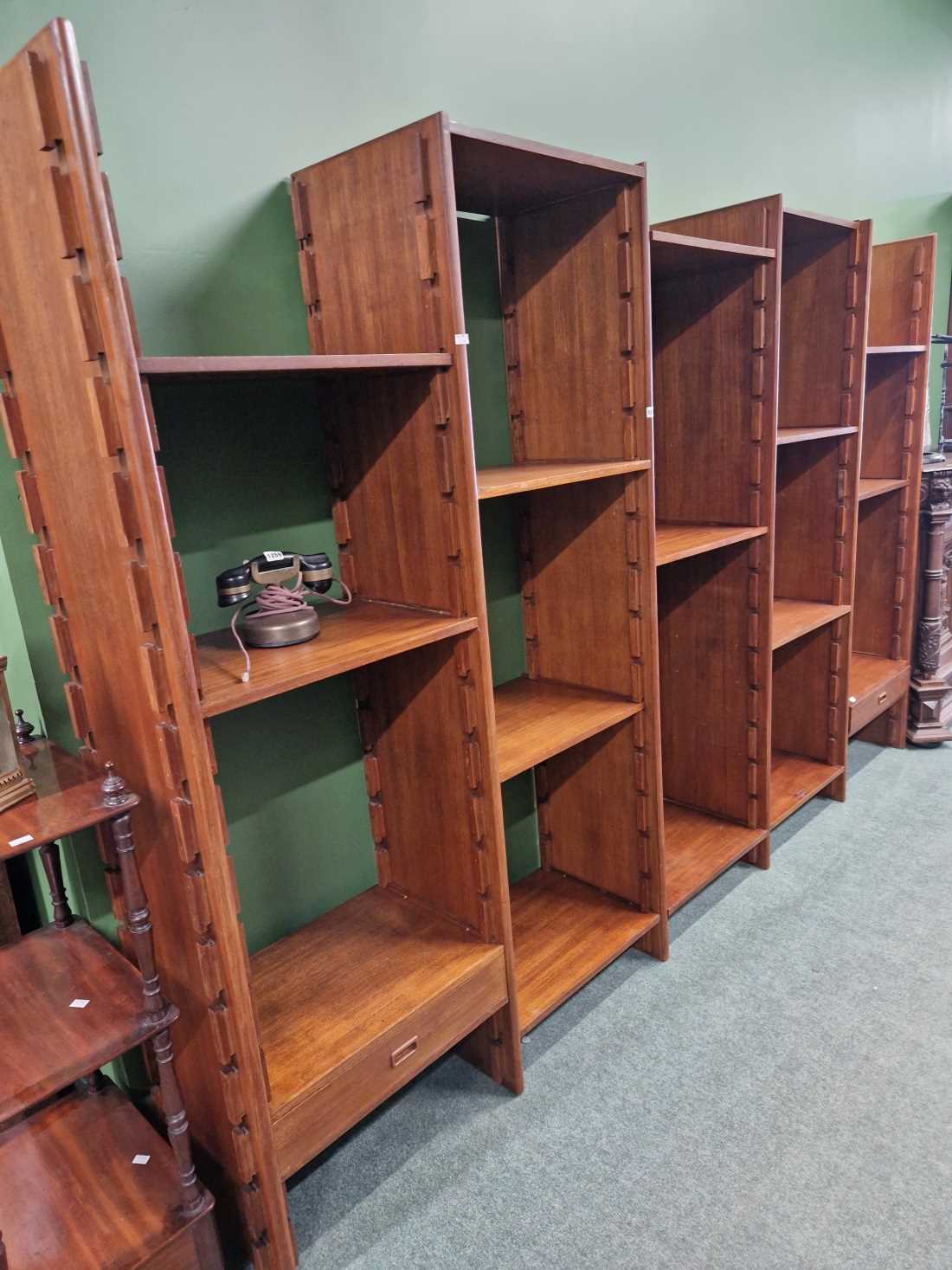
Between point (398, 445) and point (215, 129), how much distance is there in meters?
0.63

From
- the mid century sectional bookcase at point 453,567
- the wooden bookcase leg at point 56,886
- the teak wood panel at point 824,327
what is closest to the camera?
the mid century sectional bookcase at point 453,567

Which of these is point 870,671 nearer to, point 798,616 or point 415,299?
point 798,616

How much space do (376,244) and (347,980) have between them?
1340 millimetres

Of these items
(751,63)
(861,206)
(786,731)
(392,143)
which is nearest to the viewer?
(392,143)

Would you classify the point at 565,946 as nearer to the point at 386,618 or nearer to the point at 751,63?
the point at 386,618

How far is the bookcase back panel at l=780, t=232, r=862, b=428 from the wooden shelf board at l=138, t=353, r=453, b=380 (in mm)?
1720

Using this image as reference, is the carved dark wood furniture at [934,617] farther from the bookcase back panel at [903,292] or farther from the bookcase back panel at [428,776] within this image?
the bookcase back panel at [428,776]

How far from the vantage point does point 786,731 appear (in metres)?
3.03

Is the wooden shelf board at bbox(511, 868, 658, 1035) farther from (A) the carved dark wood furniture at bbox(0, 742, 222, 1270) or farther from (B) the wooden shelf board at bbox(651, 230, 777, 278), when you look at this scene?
(B) the wooden shelf board at bbox(651, 230, 777, 278)

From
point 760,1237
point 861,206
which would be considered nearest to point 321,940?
Result: point 760,1237

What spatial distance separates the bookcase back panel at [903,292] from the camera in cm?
300

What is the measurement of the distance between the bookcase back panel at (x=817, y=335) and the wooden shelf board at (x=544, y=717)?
1298 mm

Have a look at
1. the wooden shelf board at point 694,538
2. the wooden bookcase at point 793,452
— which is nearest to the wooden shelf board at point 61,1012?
the wooden shelf board at point 694,538

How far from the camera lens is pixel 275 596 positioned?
147 centimetres
